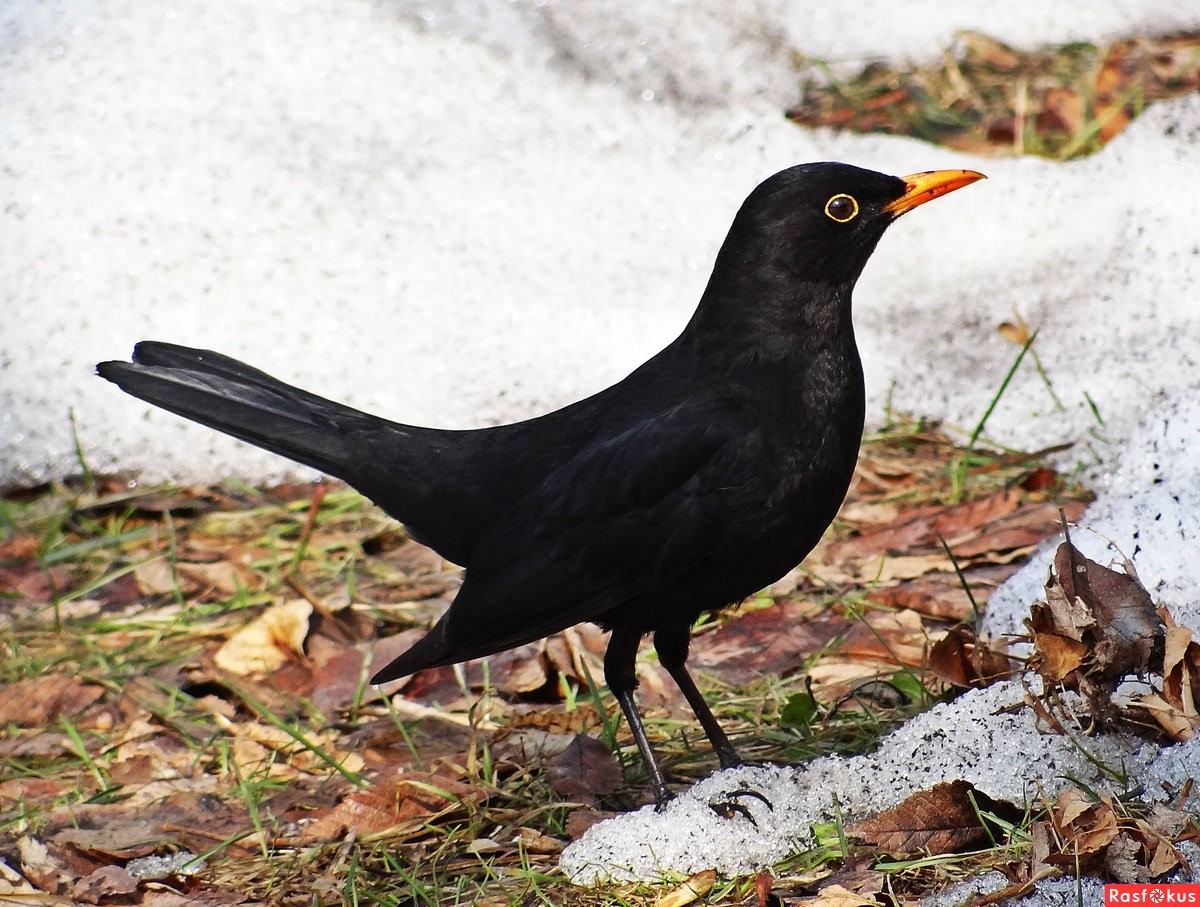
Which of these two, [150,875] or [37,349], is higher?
[37,349]

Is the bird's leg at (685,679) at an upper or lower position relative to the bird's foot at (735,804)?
upper

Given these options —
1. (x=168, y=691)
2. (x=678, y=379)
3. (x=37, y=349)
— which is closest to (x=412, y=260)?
(x=37, y=349)

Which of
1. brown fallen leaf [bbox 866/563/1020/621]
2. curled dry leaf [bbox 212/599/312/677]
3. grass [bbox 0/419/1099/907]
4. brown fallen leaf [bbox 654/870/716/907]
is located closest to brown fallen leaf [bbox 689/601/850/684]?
grass [bbox 0/419/1099/907]

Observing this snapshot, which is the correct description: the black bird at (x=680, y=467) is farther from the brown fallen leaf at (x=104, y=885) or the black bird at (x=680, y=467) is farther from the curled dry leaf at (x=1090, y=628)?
the brown fallen leaf at (x=104, y=885)

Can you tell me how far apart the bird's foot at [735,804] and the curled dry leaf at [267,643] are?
1868 mm

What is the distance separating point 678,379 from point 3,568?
9.93 feet

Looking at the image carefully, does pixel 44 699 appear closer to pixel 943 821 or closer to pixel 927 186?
pixel 943 821

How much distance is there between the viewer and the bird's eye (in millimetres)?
3861

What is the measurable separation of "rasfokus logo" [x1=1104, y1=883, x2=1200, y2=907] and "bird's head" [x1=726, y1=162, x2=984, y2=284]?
5.52 ft

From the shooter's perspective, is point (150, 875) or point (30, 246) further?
point (30, 246)

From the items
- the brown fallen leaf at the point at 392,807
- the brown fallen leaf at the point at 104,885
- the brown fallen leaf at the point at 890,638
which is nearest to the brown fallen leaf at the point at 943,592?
the brown fallen leaf at the point at 890,638

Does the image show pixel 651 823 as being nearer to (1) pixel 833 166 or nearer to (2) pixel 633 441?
(2) pixel 633 441

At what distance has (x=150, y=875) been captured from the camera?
3.71m

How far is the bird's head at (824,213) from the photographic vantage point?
3.86m
